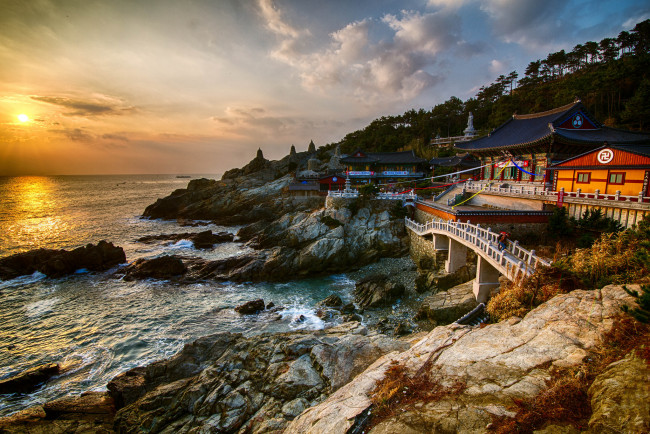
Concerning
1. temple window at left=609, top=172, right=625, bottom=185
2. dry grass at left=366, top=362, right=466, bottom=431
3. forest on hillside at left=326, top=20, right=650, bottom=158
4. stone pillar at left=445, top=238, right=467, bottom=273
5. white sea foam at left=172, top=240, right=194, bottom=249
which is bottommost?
white sea foam at left=172, top=240, right=194, bottom=249

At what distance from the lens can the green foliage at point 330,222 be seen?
108ft

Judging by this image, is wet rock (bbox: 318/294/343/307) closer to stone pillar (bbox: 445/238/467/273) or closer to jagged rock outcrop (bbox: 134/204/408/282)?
jagged rock outcrop (bbox: 134/204/408/282)

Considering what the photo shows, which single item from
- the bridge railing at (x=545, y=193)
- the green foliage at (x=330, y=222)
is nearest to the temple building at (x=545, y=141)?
the bridge railing at (x=545, y=193)

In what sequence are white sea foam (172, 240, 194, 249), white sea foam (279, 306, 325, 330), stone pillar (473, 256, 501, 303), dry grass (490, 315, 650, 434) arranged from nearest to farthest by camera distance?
dry grass (490, 315, 650, 434), stone pillar (473, 256, 501, 303), white sea foam (279, 306, 325, 330), white sea foam (172, 240, 194, 249)

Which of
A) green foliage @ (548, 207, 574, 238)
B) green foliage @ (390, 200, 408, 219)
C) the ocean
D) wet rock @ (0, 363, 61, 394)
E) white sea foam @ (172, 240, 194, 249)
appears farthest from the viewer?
white sea foam @ (172, 240, 194, 249)

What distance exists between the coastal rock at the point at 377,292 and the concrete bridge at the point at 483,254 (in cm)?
432

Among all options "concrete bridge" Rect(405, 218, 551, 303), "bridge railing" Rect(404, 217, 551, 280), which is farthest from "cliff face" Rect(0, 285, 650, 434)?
"concrete bridge" Rect(405, 218, 551, 303)

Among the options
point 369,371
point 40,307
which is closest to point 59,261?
point 40,307

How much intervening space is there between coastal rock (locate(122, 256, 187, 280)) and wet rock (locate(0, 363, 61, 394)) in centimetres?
1306

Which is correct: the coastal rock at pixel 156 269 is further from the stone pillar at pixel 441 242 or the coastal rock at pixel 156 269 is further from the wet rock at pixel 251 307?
the stone pillar at pixel 441 242

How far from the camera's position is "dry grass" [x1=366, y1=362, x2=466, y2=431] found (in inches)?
265

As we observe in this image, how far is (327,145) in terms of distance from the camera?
89.0 metres

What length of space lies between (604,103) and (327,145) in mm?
62583

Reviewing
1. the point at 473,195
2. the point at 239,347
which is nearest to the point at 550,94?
the point at 473,195
